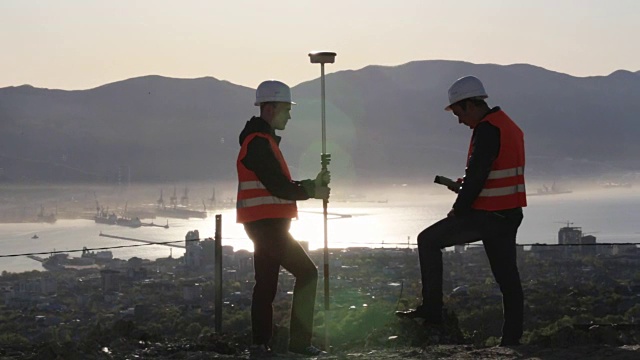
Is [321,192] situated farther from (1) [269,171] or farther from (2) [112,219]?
(2) [112,219]

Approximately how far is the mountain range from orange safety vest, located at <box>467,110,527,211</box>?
6768 cm

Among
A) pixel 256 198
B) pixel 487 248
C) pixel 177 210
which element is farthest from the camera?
pixel 177 210

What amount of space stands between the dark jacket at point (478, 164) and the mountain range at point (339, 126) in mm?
67717

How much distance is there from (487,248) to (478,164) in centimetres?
64

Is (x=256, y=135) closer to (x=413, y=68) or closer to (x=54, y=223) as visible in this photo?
(x=54, y=223)

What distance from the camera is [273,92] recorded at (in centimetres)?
773

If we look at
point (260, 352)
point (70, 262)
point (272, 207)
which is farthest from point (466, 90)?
point (70, 262)

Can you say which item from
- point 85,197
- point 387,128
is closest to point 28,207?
point 85,197

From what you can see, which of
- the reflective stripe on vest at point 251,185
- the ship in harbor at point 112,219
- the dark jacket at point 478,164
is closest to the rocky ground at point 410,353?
the dark jacket at point 478,164

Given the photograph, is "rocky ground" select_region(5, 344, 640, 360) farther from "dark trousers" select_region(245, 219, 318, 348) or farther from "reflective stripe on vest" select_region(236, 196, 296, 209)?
"reflective stripe on vest" select_region(236, 196, 296, 209)

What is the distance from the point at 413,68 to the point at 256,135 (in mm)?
139539

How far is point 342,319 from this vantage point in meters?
10.4

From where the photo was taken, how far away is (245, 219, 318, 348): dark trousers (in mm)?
7715

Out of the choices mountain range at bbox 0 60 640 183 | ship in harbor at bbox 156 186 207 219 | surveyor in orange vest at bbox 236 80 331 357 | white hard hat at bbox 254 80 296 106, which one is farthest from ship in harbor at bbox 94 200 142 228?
white hard hat at bbox 254 80 296 106
